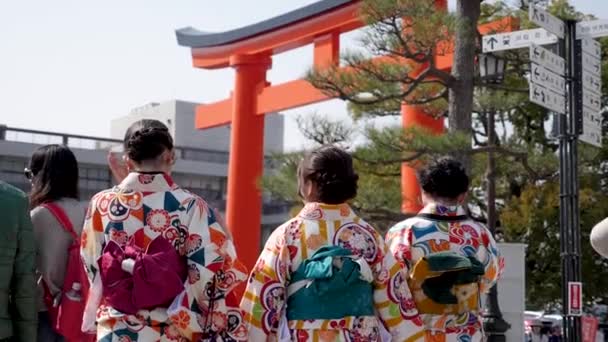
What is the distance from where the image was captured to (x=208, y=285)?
298cm

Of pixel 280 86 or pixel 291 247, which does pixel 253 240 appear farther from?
pixel 291 247

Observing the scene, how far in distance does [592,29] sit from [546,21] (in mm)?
488

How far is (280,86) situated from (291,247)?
39.0ft

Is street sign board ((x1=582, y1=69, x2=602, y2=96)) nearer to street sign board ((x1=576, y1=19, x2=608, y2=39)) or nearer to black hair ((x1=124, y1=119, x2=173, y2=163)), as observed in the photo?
street sign board ((x1=576, y1=19, x2=608, y2=39))

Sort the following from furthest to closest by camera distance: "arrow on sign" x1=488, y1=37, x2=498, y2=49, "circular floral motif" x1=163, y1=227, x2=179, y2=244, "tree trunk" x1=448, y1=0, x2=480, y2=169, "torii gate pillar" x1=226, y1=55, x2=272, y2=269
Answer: "torii gate pillar" x1=226, y1=55, x2=272, y2=269 → "tree trunk" x1=448, y1=0, x2=480, y2=169 → "arrow on sign" x1=488, y1=37, x2=498, y2=49 → "circular floral motif" x1=163, y1=227, x2=179, y2=244

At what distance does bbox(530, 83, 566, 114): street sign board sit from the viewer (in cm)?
755

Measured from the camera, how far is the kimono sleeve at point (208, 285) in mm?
2947

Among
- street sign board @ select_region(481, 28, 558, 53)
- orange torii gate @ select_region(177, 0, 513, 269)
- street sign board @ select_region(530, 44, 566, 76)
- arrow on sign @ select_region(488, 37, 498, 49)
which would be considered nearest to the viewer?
street sign board @ select_region(530, 44, 566, 76)

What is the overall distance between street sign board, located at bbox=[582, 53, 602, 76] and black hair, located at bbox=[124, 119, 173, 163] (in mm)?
5737

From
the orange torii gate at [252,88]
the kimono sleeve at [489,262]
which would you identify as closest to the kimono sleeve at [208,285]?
the kimono sleeve at [489,262]

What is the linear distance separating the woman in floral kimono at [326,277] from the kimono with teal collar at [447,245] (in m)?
0.41

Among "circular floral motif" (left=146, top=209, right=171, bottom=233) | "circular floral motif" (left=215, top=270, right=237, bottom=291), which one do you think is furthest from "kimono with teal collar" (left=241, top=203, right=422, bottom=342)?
"circular floral motif" (left=146, top=209, right=171, bottom=233)

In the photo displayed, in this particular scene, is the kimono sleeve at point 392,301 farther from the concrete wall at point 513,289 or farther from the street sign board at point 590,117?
the concrete wall at point 513,289

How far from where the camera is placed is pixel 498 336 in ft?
29.8
